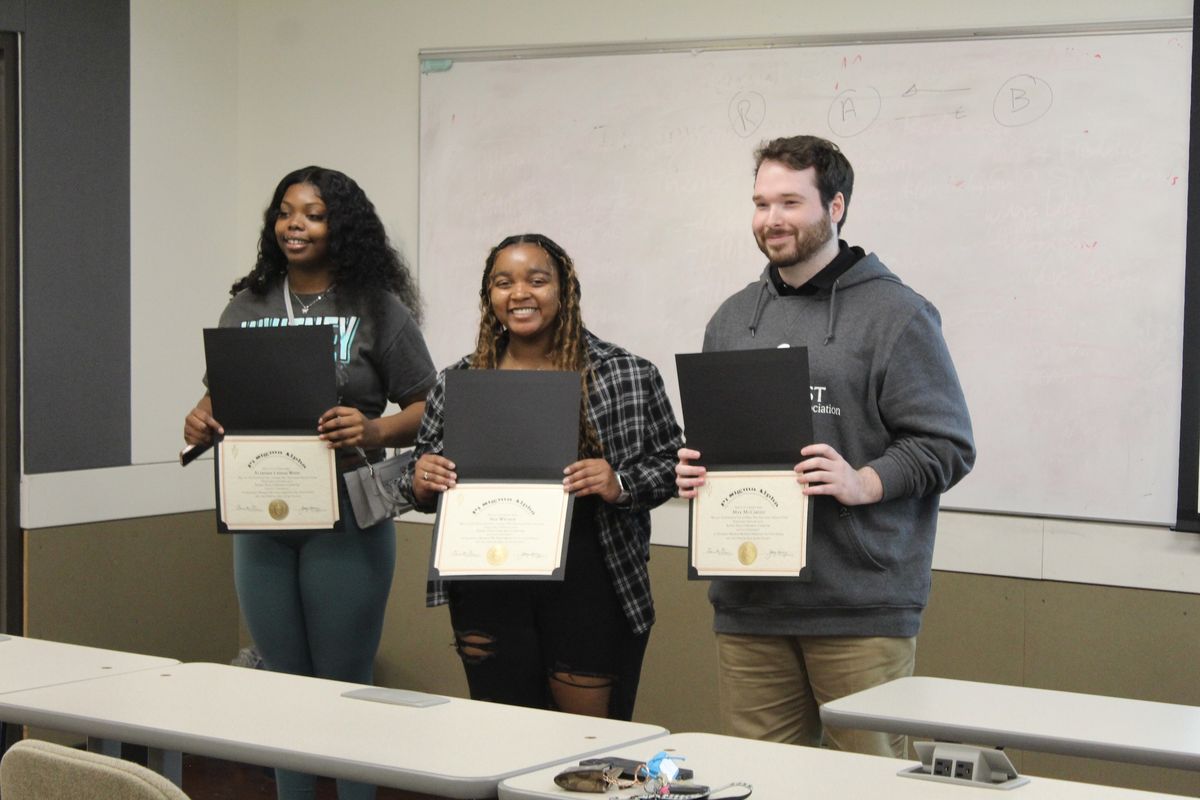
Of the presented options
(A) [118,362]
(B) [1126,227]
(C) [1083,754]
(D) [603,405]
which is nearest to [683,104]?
(B) [1126,227]

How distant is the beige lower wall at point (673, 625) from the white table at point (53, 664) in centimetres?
191

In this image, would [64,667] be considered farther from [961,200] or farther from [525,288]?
[961,200]

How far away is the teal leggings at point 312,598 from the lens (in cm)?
311

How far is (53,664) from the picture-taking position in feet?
7.98

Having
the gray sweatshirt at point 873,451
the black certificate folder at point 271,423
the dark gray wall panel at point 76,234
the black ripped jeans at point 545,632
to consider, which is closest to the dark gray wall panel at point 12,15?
the dark gray wall panel at point 76,234

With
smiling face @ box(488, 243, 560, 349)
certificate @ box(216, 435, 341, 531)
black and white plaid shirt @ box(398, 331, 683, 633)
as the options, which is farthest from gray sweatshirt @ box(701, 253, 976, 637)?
certificate @ box(216, 435, 341, 531)

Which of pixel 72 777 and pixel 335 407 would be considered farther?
pixel 335 407

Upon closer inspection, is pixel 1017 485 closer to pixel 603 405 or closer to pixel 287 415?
pixel 603 405

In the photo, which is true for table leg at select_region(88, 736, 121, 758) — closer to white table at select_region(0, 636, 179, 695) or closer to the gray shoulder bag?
white table at select_region(0, 636, 179, 695)

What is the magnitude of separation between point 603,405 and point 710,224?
152 centimetres

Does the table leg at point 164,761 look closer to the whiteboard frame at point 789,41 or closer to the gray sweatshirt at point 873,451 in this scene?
the gray sweatshirt at point 873,451

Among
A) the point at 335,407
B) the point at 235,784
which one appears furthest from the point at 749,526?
the point at 235,784

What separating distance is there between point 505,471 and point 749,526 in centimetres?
50

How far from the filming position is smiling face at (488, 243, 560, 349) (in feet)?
9.33
